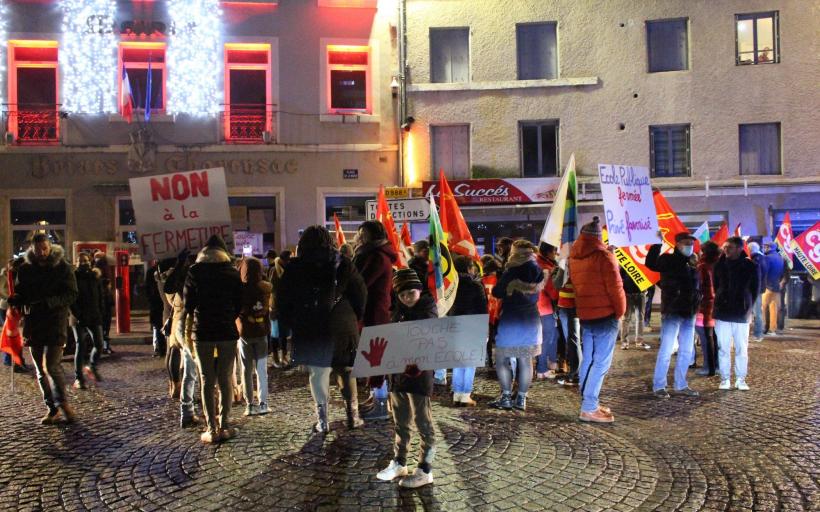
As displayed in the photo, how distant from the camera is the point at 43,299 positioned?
659 cm

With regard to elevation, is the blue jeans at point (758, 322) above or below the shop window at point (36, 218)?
below

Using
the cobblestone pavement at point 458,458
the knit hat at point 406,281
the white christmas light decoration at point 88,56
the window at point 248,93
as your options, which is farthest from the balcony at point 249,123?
the knit hat at point 406,281

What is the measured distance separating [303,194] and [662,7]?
37.9 feet

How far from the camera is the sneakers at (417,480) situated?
4.68m

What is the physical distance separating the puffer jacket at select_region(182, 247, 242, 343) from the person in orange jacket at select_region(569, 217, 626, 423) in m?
3.31

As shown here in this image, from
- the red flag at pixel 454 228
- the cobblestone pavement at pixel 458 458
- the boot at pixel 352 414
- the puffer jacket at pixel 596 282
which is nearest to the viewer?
the cobblestone pavement at pixel 458 458

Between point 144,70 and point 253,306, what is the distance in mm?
14694

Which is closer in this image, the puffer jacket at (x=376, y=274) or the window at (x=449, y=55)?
the puffer jacket at (x=376, y=274)

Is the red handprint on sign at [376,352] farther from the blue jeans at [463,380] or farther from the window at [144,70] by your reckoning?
the window at [144,70]

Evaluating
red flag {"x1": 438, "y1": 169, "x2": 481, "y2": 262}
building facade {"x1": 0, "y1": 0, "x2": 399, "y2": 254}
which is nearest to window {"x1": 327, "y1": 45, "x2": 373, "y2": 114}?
building facade {"x1": 0, "y1": 0, "x2": 399, "y2": 254}

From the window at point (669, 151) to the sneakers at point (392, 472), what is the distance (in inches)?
652

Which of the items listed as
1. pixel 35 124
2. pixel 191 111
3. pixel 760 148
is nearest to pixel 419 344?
pixel 191 111

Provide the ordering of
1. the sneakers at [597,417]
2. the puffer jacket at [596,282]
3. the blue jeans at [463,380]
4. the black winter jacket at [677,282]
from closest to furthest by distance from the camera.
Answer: the puffer jacket at [596,282] → the sneakers at [597,417] → the blue jeans at [463,380] → the black winter jacket at [677,282]

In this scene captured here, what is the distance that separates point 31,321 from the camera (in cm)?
659
